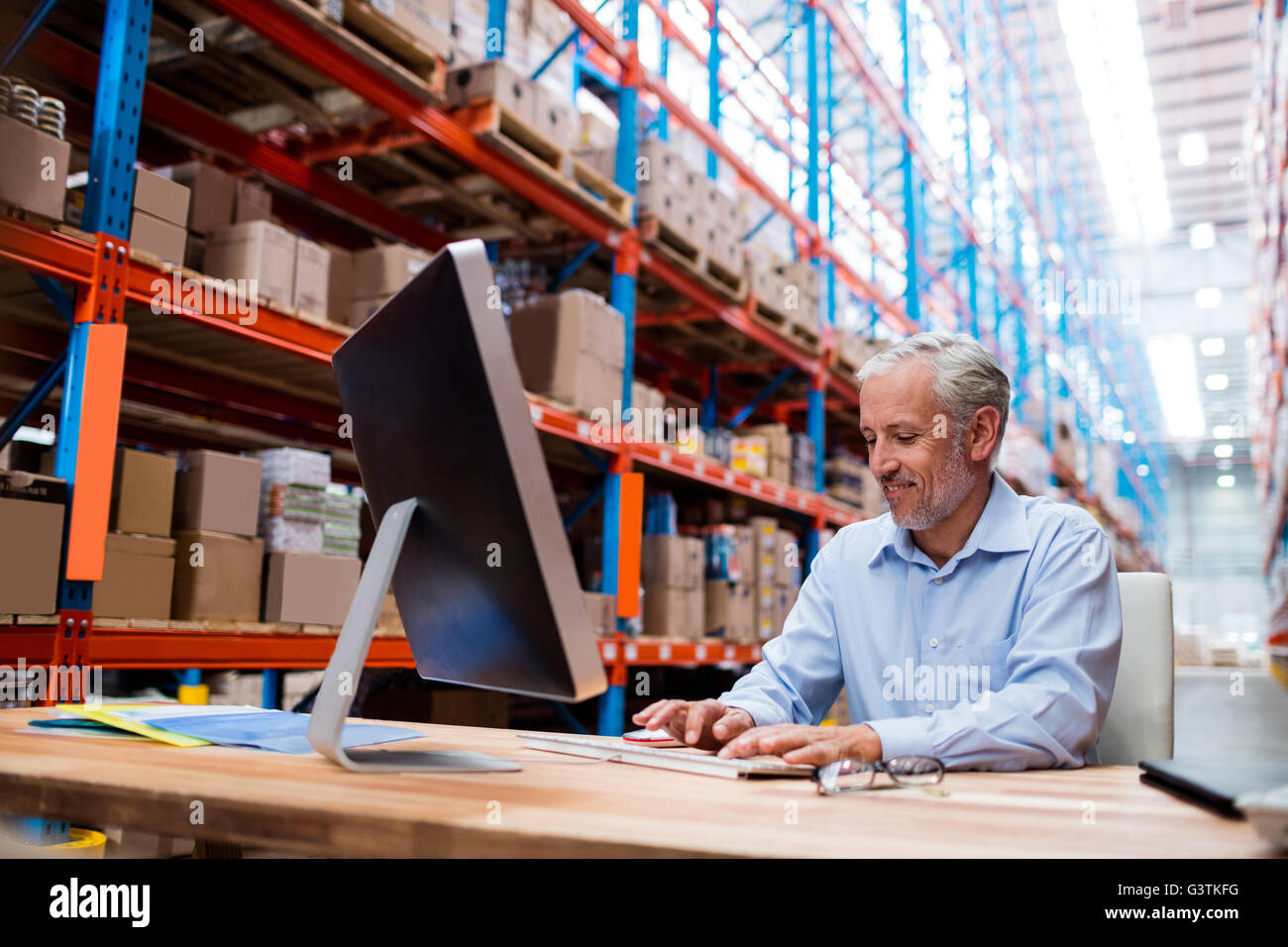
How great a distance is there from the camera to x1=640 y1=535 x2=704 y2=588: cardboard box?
19.4 ft

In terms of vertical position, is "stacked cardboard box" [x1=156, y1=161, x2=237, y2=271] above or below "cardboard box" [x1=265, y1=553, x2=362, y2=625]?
above

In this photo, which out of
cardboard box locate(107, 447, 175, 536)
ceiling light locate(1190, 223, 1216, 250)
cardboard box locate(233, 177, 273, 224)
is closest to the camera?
cardboard box locate(107, 447, 175, 536)

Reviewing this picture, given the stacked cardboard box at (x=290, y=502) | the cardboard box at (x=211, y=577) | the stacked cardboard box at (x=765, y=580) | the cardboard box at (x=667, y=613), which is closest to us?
the cardboard box at (x=211, y=577)

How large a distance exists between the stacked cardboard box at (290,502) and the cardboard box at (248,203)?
0.93 metres

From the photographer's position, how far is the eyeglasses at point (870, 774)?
117cm

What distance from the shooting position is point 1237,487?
3528 cm

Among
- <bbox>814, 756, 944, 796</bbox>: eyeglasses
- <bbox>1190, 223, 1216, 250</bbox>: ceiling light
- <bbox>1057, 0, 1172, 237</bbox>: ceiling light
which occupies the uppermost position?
<bbox>1190, 223, 1216, 250</bbox>: ceiling light

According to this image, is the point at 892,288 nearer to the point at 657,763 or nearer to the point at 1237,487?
the point at 657,763

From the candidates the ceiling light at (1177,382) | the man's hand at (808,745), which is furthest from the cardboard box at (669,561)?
the ceiling light at (1177,382)

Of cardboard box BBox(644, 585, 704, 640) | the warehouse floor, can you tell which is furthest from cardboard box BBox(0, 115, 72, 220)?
the warehouse floor

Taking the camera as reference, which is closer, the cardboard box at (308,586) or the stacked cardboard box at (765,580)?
the cardboard box at (308,586)

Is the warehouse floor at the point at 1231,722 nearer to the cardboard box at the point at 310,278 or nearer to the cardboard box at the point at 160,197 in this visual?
the cardboard box at the point at 310,278

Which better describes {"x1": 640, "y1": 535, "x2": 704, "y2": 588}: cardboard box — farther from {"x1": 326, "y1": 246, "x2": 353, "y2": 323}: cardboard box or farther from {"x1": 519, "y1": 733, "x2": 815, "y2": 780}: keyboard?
{"x1": 519, "y1": 733, "x2": 815, "y2": 780}: keyboard

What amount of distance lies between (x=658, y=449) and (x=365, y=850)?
15.6 feet
